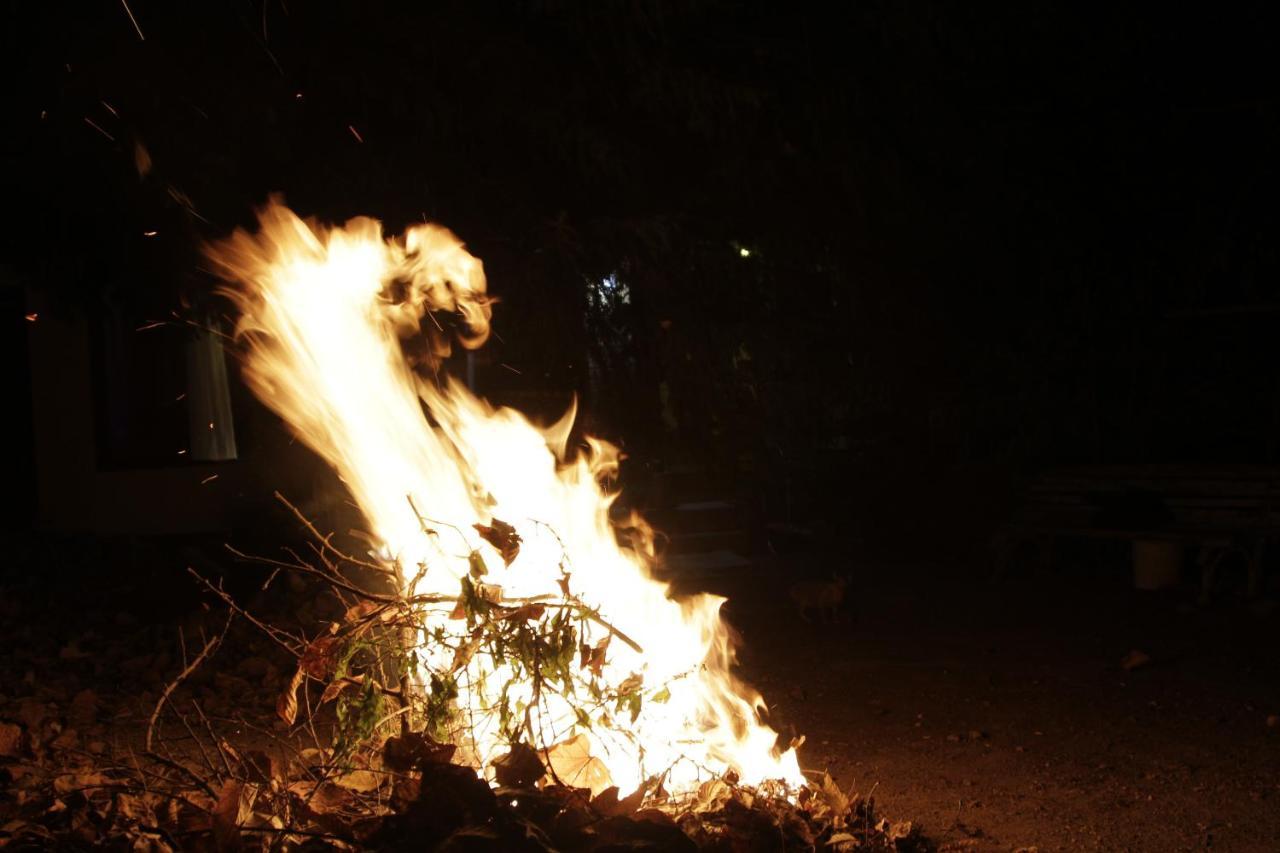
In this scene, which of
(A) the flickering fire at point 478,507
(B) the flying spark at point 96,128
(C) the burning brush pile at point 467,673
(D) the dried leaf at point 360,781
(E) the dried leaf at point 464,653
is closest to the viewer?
(C) the burning brush pile at point 467,673

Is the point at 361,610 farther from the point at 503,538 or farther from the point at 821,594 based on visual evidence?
the point at 821,594

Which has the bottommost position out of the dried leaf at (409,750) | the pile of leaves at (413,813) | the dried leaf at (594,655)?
the pile of leaves at (413,813)

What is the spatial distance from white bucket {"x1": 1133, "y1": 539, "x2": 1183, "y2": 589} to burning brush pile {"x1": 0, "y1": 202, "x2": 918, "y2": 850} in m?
6.17

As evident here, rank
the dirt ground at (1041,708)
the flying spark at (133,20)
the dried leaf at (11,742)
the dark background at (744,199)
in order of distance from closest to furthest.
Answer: the dirt ground at (1041,708) < the dried leaf at (11,742) < the flying spark at (133,20) < the dark background at (744,199)

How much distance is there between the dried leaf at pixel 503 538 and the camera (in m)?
3.95

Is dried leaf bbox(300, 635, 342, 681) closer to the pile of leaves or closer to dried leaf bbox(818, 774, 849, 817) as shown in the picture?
the pile of leaves

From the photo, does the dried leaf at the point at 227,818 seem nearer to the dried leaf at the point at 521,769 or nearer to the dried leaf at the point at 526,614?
the dried leaf at the point at 521,769

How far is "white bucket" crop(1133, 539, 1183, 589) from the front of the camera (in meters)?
9.57

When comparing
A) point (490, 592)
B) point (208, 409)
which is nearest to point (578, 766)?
point (490, 592)

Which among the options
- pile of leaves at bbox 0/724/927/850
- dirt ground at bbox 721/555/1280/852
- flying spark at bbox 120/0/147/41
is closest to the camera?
pile of leaves at bbox 0/724/927/850

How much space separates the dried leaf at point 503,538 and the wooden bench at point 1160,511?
6983 mm

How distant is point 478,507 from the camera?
4613mm

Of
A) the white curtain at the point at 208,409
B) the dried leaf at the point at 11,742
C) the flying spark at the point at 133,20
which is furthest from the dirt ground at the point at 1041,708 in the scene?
the white curtain at the point at 208,409

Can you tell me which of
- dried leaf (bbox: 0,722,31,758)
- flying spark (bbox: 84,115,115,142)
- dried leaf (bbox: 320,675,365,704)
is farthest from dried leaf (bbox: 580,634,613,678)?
flying spark (bbox: 84,115,115,142)
